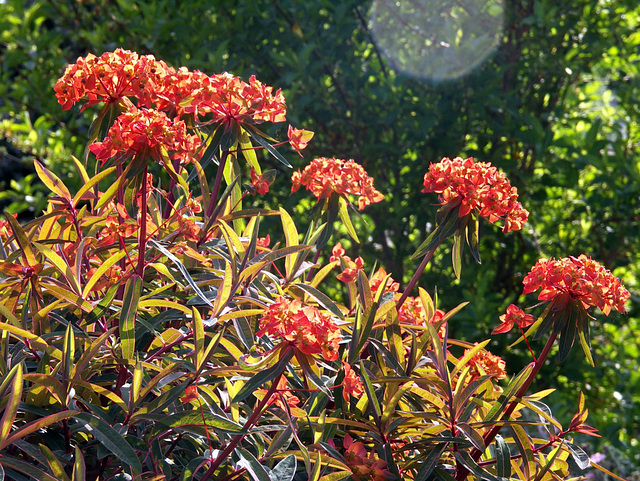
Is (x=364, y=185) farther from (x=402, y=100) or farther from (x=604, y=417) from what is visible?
(x=604, y=417)

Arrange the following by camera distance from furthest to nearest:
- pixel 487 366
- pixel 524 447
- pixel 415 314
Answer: pixel 415 314 → pixel 487 366 → pixel 524 447

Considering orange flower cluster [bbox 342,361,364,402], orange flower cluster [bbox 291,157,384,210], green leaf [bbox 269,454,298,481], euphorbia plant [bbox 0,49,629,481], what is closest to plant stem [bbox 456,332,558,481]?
euphorbia plant [bbox 0,49,629,481]

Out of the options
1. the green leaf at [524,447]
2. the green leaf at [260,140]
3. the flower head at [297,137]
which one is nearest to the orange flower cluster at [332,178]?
the flower head at [297,137]

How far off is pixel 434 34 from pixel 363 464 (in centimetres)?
275

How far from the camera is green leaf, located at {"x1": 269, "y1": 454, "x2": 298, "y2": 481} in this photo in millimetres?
970

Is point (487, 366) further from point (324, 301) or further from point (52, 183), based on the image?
point (52, 183)

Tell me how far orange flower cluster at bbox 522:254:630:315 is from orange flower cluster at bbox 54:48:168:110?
86 centimetres

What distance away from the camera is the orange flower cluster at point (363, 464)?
1.10m

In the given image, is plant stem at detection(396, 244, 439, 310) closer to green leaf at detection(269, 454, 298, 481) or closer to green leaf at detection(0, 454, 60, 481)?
green leaf at detection(269, 454, 298, 481)

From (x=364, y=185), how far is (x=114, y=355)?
30.1 inches

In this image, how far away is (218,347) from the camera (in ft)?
4.14

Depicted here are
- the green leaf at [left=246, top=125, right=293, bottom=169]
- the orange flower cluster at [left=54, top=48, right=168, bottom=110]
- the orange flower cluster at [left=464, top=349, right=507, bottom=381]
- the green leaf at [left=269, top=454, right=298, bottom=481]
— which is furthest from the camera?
the orange flower cluster at [left=464, top=349, right=507, bottom=381]

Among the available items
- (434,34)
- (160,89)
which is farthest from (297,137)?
(434,34)

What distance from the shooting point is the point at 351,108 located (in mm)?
3385
